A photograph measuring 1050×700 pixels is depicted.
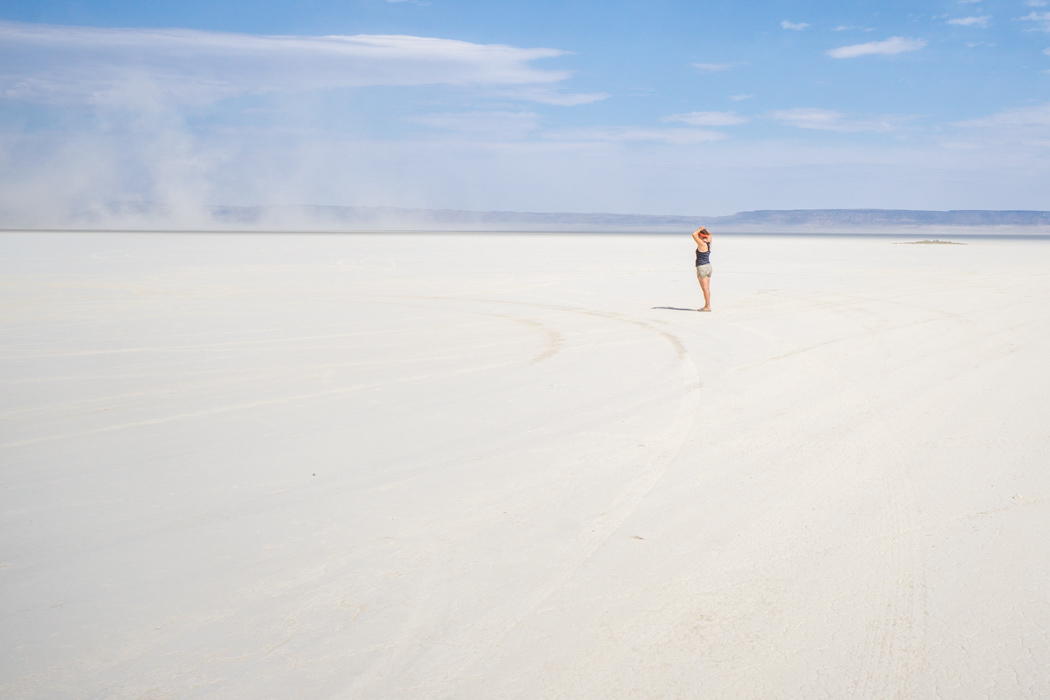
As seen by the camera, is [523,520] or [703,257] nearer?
[523,520]

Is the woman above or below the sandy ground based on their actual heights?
above

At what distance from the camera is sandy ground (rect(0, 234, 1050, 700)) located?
3014 millimetres

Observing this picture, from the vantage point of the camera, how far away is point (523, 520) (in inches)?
171

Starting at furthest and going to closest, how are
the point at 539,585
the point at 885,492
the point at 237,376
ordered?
the point at 237,376
the point at 885,492
the point at 539,585

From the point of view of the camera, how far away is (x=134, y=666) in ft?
9.81

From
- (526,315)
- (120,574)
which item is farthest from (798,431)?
(526,315)

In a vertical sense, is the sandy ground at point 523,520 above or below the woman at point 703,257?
below

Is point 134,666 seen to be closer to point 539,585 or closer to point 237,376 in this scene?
point 539,585

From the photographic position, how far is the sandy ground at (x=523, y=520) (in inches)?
119

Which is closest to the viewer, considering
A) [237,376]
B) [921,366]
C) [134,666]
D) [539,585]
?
[134,666]

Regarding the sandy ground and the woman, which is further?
the woman

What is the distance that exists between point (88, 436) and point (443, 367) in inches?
144

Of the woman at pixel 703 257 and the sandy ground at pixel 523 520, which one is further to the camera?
the woman at pixel 703 257

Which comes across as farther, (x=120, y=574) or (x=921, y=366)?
(x=921, y=366)
